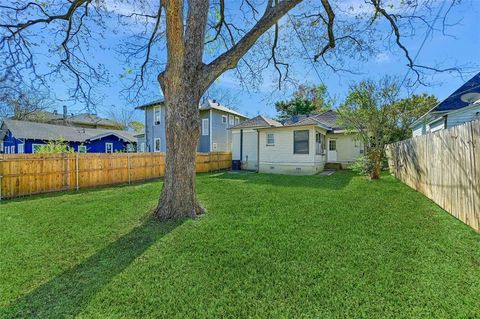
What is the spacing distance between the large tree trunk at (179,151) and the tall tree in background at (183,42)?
21 millimetres

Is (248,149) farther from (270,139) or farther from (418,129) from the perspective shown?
(418,129)

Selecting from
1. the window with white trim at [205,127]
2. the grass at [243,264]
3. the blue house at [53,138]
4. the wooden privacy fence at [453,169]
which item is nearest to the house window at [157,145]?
the window with white trim at [205,127]

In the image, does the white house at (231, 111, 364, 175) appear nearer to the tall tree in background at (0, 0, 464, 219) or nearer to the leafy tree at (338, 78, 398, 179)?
the leafy tree at (338, 78, 398, 179)

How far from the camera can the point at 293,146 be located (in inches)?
579

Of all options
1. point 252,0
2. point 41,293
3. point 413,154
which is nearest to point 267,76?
point 252,0

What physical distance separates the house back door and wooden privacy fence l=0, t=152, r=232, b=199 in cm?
1211

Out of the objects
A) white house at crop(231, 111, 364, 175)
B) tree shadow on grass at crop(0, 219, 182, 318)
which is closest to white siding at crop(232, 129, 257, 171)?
white house at crop(231, 111, 364, 175)

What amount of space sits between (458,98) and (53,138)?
26.5 metres

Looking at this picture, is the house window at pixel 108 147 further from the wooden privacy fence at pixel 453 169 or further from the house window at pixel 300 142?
the wooden privacy fence at pixel 453 169

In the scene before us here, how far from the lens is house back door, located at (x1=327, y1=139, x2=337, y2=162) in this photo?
17.8 m

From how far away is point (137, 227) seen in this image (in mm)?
4672

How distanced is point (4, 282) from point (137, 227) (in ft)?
6.80

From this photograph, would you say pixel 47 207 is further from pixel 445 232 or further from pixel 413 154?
pixel 413 154

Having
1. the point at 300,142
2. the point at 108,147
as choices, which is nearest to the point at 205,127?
the point at 300,142
